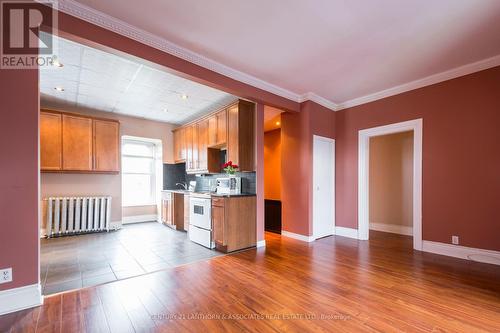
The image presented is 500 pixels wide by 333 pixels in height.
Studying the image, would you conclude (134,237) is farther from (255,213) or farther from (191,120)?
(191,120)

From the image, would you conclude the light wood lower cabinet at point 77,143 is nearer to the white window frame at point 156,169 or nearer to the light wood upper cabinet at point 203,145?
the white window frame at point 156,169

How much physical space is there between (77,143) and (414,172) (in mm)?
6779

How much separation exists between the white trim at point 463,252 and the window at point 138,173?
6.51 metres

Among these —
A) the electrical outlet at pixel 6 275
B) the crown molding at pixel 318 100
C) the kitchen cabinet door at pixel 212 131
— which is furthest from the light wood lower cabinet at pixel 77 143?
the crown molding at pixel 318 100

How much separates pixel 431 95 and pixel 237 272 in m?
4.18

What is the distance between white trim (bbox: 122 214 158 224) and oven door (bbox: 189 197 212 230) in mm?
2755

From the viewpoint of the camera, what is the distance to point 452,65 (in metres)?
3.39

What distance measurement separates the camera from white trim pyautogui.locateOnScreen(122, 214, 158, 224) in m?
6.15

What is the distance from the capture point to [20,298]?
205 cm

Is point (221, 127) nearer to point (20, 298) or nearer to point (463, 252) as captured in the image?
point (20, 298)

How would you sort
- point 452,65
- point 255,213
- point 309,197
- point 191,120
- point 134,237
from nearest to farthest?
point 452,65 → point 255,213 → point 309,197 → point 134,237 → point 191,120

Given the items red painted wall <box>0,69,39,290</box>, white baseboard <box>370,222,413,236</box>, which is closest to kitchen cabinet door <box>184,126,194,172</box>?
red painted wall <box>0,69,39,290</box>

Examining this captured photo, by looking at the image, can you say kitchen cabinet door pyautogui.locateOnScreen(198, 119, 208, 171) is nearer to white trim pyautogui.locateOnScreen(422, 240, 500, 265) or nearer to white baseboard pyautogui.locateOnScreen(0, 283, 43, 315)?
white baseboard pyautogui.locateOnScreen(0, 283, 43, 315)

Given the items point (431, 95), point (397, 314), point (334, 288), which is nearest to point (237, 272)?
point (334, 288)
